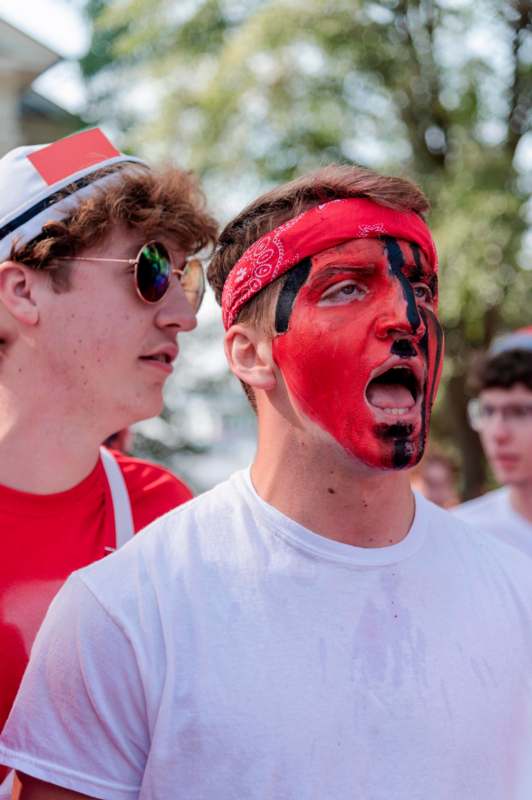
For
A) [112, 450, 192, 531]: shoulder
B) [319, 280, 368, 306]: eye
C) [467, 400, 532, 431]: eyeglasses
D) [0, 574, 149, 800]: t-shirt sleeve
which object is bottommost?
[467, 400, 532, 431]: eyeglasses

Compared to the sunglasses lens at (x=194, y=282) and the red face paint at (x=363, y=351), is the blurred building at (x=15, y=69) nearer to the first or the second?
the sunglasses lens at (x=194, y=282)

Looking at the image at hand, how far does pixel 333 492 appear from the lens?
219 cm

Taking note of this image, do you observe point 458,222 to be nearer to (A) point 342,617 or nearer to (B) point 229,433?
(B) point 229,433

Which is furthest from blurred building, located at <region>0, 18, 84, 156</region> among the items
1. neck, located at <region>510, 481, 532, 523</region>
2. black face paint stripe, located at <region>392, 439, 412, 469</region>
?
black face paint stripe, located at <region>392, 439, 412, 469</region>

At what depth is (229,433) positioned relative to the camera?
76.2 ft

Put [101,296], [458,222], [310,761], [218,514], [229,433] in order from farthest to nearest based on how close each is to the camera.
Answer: [229,433]
[458,222]
[101,296]
[218,514]
[310,761]

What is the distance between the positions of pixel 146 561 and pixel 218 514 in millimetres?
195

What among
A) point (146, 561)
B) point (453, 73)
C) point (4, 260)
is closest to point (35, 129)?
point (453, 73)

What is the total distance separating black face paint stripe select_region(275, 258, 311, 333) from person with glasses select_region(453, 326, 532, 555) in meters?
3.12

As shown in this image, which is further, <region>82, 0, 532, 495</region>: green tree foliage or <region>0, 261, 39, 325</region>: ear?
<region>82, 0, 532, 495</region>: green tree foliage

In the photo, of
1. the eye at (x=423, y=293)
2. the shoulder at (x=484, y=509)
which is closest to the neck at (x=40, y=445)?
the eye at (x=423, y=293)

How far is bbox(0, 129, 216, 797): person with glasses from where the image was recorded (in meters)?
2.79

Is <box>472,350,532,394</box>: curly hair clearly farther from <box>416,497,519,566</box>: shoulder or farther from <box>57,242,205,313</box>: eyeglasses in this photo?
<box>416,497,519,566</box>: shoulder

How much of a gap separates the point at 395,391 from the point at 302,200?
1.52 feet
